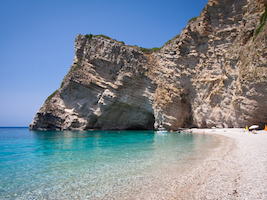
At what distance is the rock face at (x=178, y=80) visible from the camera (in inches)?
819

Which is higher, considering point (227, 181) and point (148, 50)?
point (148, 50)

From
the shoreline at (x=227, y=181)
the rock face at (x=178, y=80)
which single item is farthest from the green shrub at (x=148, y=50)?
the shoreline at (x=227, y=181)

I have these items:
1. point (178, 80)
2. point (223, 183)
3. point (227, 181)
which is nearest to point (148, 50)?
point (178, 80)

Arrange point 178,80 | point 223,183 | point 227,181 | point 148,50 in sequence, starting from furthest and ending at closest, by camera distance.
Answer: point 148,50 → point 178,80 → point 227,181 → point 223,183

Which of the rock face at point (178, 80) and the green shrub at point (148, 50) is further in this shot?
the green shrub at point (148, 50)

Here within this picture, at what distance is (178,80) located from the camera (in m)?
34.0

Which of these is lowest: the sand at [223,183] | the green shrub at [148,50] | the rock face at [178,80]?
the sand at [223,183]

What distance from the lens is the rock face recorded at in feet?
68.3

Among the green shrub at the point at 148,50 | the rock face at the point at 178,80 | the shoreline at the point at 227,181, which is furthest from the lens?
the green shrub at the point at 148,50

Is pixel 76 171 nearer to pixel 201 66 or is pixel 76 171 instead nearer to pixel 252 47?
pixel 252 47

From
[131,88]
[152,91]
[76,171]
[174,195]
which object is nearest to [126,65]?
[131,88]

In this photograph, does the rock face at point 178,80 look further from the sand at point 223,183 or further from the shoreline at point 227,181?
the sand at point 223,183

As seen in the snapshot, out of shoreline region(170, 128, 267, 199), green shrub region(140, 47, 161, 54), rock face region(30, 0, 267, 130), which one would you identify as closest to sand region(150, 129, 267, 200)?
shoreline region(170, 128, 267, 199)

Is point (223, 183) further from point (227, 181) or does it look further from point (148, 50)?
point (148, 50)
